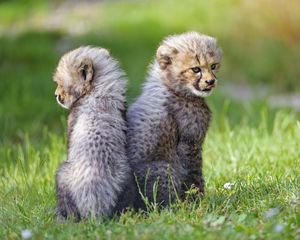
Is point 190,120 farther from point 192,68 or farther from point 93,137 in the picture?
point 93,137

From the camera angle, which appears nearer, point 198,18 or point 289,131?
point 289,131

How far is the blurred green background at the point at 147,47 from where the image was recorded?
9.89m

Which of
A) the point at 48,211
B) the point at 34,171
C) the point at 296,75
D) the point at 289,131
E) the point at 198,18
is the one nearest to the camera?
the point at 48,211

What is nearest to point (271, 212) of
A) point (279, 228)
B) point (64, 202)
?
point (279, 228)

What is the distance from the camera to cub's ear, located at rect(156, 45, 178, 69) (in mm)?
5547

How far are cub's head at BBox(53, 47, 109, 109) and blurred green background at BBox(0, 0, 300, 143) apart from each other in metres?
3.09

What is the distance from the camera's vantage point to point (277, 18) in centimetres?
1255

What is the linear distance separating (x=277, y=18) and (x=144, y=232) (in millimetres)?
8475

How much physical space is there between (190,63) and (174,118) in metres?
0.37

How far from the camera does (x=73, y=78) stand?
205 inches

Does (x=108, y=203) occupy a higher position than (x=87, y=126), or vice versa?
(x=87, y=126)

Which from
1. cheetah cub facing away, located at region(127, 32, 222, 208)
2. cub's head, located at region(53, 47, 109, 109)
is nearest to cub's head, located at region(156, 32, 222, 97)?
cheetah cub facing away, located at region(127, 32, 222, 208)

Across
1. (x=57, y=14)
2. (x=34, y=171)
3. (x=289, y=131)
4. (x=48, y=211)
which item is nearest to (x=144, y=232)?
(x=48, y=211)

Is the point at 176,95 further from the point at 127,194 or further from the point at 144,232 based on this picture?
the point at 144,232
